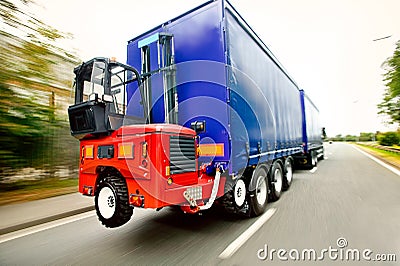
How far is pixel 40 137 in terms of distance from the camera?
6707mm

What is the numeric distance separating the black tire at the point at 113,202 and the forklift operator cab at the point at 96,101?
28.4 inches

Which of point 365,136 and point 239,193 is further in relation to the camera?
point 365,136

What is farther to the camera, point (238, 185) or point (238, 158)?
point (238, 185)

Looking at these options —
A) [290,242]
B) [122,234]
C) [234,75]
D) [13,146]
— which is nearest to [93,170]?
[122,234]

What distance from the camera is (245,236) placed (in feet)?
12.3

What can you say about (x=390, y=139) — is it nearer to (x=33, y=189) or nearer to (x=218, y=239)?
(x=218, y=239)

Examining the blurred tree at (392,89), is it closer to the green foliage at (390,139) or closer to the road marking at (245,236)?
the green foliage at (390,139)

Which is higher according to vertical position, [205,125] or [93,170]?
[205,125]

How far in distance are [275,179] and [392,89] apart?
1770 cm

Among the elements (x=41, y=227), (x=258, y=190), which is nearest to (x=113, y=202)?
(x=41, y=227)

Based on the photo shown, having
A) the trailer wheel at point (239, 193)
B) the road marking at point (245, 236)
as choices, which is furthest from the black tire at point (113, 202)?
the trailer wheel at point (239, 193)

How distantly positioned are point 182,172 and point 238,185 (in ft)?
4.71

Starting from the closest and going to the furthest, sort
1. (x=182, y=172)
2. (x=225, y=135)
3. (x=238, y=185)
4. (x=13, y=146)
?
(x=182, y=172)
(x=225, y=135)
(x=238, y=185)
(x=13, y=146)

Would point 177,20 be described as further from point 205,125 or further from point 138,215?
point 138,215
